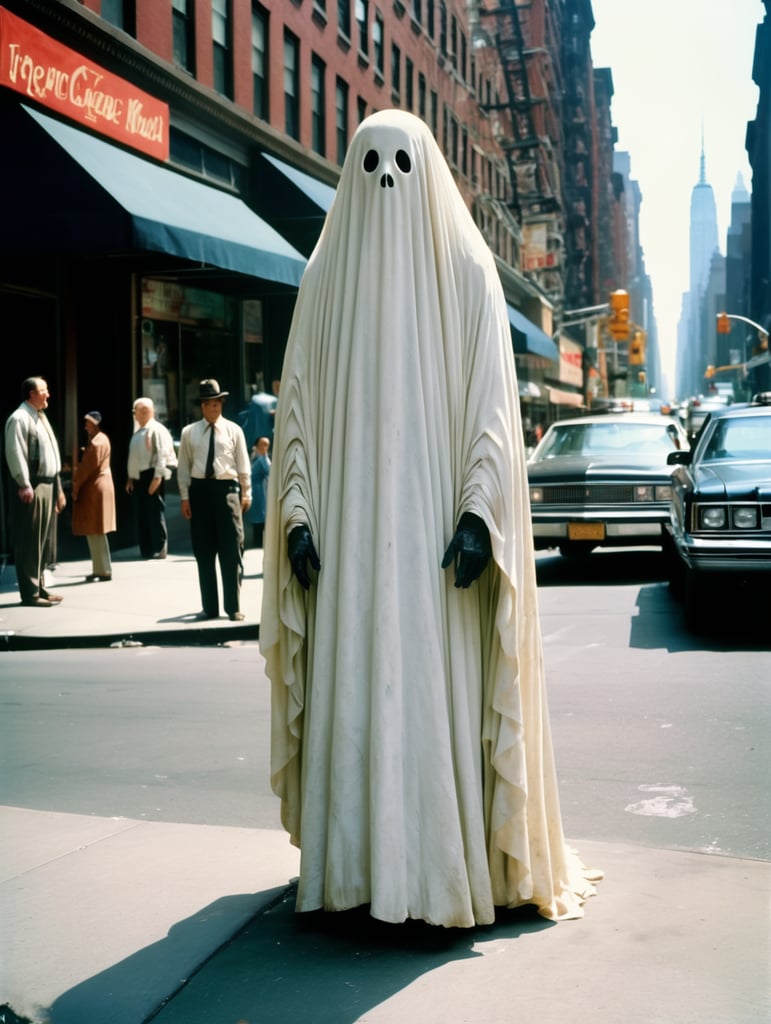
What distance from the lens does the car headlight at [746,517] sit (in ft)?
31.6

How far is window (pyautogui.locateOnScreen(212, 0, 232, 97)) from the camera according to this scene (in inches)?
874

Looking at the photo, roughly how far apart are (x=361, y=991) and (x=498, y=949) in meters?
0.45

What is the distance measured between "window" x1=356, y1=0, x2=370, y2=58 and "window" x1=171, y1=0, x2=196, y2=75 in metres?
10.7

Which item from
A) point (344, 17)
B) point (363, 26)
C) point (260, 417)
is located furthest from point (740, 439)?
point (363, 26)

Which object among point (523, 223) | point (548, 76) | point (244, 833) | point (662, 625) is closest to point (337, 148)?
point (662, 625)

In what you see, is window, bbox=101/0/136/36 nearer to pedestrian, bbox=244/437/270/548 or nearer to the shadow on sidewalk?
pedestrian, bbox=244/437/270/548

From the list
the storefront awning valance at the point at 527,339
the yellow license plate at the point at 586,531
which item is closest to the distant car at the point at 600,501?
the yellow license plate at the point at 586,531

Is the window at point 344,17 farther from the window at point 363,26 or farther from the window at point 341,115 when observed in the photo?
the window at point 341,115

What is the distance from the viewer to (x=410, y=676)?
3492 millimetres

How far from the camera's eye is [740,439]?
11.0 meters

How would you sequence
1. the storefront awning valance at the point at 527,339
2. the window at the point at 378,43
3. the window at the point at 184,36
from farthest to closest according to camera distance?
the storefront awning valance at the point at 527,339 → the window at the point at 378,43 → the window at the point at 184,36

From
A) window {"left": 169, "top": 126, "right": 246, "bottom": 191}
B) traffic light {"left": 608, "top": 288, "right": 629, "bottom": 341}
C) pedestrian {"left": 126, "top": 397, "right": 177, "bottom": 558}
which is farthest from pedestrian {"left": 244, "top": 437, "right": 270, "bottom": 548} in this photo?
traffic light {"left": 608, "top": 288, "right": 629, "bottom": 341}

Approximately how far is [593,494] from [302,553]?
1048 cm

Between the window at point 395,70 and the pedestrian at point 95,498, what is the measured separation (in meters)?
23.1
